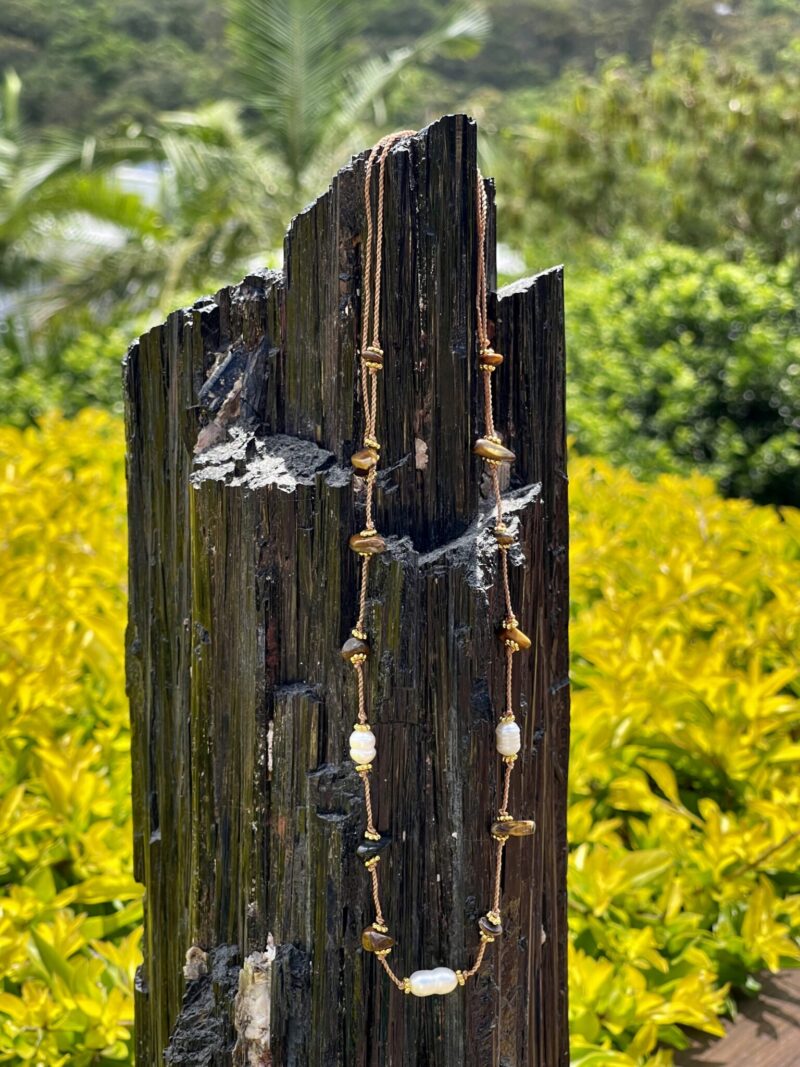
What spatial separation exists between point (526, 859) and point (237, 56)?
8.43 m

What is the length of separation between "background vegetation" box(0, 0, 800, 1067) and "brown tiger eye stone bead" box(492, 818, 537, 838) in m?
0.56

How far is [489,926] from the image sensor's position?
3.46 feet

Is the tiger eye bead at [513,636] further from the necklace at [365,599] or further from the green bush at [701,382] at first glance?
the green bush at [701,382]

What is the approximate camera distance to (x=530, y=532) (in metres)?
1.11

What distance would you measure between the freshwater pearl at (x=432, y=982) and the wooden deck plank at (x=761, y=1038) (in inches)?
29.9

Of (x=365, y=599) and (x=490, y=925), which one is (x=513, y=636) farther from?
(x=490, y=925)

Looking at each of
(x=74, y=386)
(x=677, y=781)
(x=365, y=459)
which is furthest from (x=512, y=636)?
(x=74, y=386)

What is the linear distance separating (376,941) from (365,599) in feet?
1.12

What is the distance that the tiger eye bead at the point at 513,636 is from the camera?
1.04 meters

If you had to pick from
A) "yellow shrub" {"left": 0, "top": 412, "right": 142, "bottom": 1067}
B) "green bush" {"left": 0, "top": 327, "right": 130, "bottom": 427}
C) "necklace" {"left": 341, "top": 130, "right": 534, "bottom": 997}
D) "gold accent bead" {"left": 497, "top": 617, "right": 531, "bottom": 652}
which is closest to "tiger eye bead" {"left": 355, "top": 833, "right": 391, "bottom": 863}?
"necklace" {"left": 341, "top": 130, "right": 534, "bottom": 997}

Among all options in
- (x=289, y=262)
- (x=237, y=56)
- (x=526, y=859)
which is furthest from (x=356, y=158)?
(x=237, y=56)

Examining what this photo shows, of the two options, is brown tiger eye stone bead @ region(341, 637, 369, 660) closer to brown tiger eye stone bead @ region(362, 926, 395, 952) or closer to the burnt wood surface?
the burnt wood surface

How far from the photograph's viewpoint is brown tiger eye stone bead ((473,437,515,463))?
3.37 feet

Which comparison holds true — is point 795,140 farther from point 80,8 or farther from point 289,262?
point 80,8
